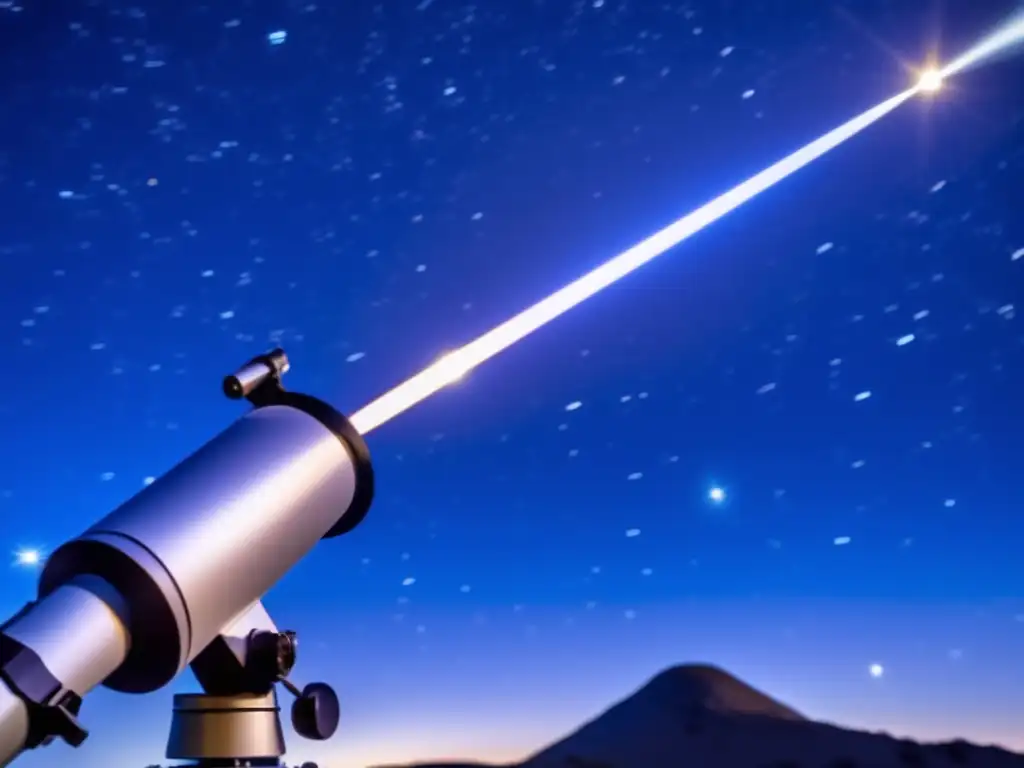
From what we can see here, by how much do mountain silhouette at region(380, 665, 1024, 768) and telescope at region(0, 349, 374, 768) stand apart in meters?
55.7

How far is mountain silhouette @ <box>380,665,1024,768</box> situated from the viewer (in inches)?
2162

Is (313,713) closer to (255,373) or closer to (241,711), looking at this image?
(241,711)

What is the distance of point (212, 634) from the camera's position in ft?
9.47

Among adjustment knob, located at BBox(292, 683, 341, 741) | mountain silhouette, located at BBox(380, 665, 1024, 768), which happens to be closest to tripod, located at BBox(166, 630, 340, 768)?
adjustment knob, located at BBox(292, 683, 341, 741)

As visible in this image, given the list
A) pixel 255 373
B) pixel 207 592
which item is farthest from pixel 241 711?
pixel 255 373

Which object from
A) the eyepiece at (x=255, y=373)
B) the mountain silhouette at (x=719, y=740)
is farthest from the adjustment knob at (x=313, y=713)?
the mountain silhouette at (x=719, y=740)

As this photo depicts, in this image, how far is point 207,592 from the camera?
2.77m

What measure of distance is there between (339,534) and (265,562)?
2.25 feet

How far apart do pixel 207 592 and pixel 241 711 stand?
449mm

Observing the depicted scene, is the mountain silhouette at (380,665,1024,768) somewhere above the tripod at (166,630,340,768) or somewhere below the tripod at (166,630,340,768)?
above

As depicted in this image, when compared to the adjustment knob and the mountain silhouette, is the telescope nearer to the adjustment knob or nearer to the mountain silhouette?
the adjustment knob

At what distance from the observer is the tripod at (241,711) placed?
2895 mm

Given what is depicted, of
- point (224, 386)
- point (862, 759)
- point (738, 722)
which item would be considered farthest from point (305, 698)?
point (738, 722)

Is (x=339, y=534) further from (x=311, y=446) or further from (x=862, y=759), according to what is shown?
(x=862, y=759)
